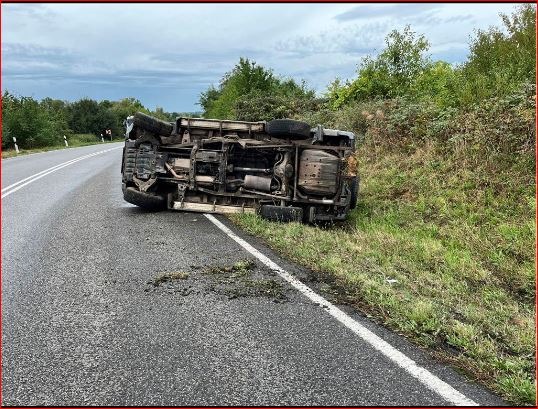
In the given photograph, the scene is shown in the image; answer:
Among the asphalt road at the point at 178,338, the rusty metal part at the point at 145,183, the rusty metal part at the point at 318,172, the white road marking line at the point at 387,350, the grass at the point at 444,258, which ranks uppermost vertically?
the rusty metal part at the point at 318,172

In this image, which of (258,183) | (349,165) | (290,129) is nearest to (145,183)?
(258,183)

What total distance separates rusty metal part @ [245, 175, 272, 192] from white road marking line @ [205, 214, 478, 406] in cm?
292

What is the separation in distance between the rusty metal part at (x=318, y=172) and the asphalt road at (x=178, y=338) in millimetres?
1802

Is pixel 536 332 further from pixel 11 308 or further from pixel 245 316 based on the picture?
pixel 11 308

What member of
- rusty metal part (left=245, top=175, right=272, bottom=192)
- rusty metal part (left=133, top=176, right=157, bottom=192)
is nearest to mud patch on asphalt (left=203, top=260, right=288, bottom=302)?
rusty metal part (left=245, top=175, right=272, bottom=192)

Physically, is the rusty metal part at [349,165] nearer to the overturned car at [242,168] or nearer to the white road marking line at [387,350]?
the overturned car at [242,168]

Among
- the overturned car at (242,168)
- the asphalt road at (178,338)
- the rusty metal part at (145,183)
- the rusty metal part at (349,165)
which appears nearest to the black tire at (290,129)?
the overturned car at (242,168)

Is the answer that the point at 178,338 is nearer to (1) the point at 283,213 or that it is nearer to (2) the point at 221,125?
(1) the point at 283,213

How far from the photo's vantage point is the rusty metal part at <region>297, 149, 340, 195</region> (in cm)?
777

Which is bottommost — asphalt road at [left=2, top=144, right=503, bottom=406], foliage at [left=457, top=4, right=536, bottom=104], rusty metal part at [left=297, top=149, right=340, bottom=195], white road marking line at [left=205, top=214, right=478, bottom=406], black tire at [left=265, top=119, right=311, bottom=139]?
asphalt road at [left=2, top=144, right=503, bottom=406]

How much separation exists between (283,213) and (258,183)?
0.82 meters

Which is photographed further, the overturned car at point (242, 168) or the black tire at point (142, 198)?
the black tire at point (142, 198)

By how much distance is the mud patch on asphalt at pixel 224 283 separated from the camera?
4566 mm

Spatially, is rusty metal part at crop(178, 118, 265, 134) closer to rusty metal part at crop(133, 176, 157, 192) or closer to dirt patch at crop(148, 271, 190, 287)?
rusty metal part at crop(133, 176, 157, 192)
